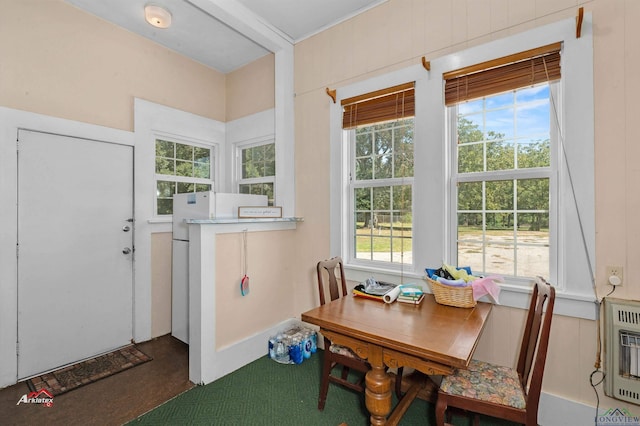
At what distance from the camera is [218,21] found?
2824 mm

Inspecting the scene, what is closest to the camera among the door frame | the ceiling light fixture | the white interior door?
the door frame

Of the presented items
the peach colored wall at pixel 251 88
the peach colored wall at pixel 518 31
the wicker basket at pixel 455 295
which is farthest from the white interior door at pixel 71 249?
the wicker basket at pixel 455 295

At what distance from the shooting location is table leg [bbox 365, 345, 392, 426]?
1465 mm

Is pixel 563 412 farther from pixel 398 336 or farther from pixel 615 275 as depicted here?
pixel 398 336

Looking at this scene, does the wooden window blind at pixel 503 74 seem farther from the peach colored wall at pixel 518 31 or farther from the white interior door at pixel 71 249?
the white interior door at pixel 71 249

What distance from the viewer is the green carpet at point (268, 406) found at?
1.87 metres

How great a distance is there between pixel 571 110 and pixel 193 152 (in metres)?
3.56

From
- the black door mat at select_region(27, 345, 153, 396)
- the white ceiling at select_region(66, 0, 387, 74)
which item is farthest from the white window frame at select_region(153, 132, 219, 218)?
the black door mat at select_region(27, 345, 153, 396)

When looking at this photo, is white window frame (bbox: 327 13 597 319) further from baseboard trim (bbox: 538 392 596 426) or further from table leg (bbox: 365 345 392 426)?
table leg (bbox: 365 345 392 426)

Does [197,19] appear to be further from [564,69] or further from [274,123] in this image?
[564,69]

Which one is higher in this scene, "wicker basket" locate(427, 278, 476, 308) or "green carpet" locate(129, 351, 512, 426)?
"wicker basket" locate(427, 278, 476, 308)

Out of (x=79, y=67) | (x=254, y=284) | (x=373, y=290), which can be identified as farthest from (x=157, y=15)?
(x=373, y=290)

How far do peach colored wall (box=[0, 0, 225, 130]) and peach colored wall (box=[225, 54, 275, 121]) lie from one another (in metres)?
0.56

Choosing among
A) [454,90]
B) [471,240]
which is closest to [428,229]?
[471,240]
